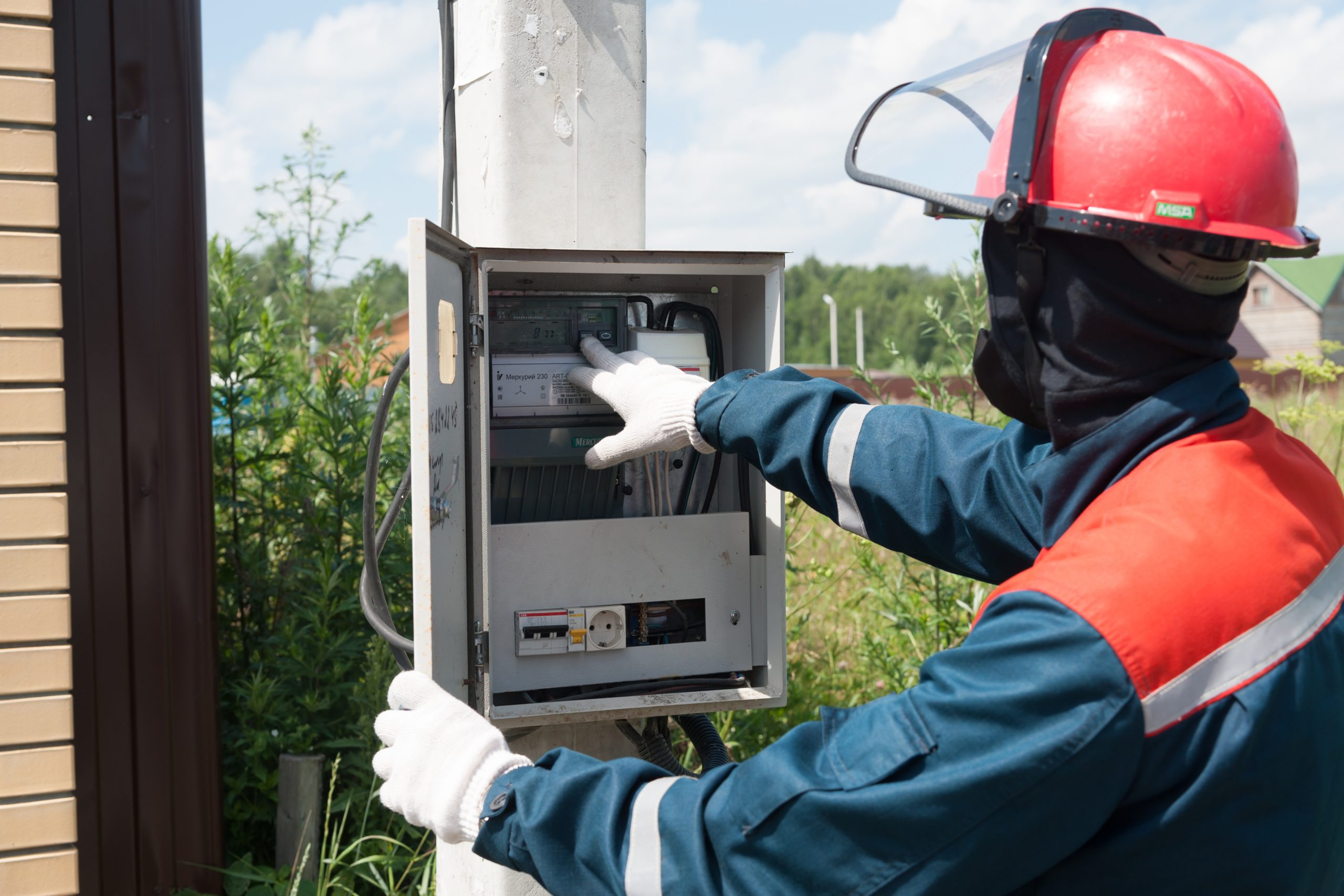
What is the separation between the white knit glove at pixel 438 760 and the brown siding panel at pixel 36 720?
48.7 inches

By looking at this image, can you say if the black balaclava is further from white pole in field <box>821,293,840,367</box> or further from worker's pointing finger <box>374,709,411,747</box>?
white pole in field <box>821,293,840,367</box>

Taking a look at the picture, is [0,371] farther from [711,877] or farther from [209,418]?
[711,877]

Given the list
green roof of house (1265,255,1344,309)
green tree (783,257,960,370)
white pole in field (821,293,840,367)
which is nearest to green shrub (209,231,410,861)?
white pole in field (821,293,840,367)

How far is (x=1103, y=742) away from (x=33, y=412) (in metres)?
2.21

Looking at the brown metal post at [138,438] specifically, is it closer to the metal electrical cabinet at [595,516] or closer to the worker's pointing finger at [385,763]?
the metal electrical cabinet at [595,516]

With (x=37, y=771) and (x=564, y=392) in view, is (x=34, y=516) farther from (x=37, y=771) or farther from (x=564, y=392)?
(x=564, y=392)

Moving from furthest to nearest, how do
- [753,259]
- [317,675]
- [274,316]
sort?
A: [274,316] → [317,675] → [753,259]

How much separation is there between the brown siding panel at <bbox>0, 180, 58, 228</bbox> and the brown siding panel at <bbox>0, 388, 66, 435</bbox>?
36cm

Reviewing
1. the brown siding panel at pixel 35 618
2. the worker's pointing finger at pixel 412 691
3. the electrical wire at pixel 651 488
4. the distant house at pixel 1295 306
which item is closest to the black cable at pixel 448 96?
the electrical wire at pixel 651 488

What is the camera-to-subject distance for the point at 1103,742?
896 mm

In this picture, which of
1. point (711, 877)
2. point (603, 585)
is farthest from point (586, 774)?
point (603, 585)

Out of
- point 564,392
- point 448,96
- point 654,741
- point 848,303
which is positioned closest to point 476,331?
point 564,392

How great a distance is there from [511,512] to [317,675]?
38.8 inches

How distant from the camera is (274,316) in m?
3.48
